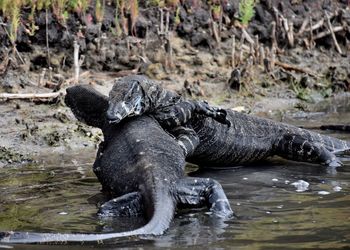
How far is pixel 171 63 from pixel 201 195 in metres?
6.61

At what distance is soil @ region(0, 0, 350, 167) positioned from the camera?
34.8 feet

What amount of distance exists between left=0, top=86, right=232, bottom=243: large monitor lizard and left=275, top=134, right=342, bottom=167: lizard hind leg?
226cm

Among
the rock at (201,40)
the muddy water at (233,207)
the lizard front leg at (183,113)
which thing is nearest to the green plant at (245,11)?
the rock at (201,40)

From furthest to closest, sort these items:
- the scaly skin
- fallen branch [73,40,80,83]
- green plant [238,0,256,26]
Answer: green plant [238,0,256,26]
fallen branch [73,40,80,83]
the scaly skin

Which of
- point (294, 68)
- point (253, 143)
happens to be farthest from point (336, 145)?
point (294, 68)

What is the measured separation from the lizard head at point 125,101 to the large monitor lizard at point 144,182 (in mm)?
146

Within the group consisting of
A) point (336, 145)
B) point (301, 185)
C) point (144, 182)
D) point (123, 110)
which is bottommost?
point (336, 145)

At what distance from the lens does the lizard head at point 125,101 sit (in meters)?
7.53

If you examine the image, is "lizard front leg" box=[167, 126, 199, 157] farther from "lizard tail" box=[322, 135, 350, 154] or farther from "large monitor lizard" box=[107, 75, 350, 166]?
"lizard tail" box=[322, 135, 350, 154]

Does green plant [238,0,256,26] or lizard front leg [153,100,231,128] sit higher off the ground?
green plant [238,0,256,26]

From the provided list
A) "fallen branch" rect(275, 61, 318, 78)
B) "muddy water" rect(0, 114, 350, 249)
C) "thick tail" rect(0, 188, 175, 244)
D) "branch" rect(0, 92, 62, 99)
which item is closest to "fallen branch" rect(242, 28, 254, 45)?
"fallen branch" rect(275, 61, 318, 78)

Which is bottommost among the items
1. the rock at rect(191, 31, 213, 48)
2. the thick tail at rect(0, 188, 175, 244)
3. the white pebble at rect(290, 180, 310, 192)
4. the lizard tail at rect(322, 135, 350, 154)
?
the lizard tail at rect(322, 135, 350, 154)

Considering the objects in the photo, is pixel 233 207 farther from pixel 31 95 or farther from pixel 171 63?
pixel 171 63

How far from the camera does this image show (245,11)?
1502cm
